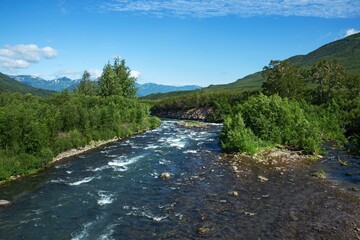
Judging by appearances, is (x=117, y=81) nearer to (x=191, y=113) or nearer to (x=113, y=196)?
(x=191, y=113)

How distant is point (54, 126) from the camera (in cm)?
4906

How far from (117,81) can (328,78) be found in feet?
215

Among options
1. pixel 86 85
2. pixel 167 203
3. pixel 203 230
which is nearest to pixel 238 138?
pixel 167 203

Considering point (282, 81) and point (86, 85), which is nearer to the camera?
point (282, 81)

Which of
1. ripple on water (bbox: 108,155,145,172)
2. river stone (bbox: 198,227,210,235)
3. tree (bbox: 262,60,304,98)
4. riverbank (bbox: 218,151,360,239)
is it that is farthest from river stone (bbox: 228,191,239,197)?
tree (bbox: 262,60,304,98)

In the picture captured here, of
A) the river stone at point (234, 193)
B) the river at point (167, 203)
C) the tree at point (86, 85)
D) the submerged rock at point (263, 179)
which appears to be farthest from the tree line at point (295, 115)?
the tree at point (86, 85)

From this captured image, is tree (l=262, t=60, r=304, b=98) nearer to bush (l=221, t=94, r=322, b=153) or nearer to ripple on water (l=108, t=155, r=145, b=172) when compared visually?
bush (l=221, t=94, r=322, b=153)

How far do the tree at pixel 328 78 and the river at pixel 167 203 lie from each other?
2533 inches

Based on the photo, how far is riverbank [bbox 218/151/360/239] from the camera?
23734mm

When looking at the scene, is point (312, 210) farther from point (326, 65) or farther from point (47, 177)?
point (326, 65)

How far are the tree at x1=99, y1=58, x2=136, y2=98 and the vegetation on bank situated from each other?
61.5 ft

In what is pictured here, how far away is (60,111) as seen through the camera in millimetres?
55531

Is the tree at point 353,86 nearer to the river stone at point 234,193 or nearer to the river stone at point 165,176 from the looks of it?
the river stone at point 165,176

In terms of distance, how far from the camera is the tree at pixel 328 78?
93938 mm
